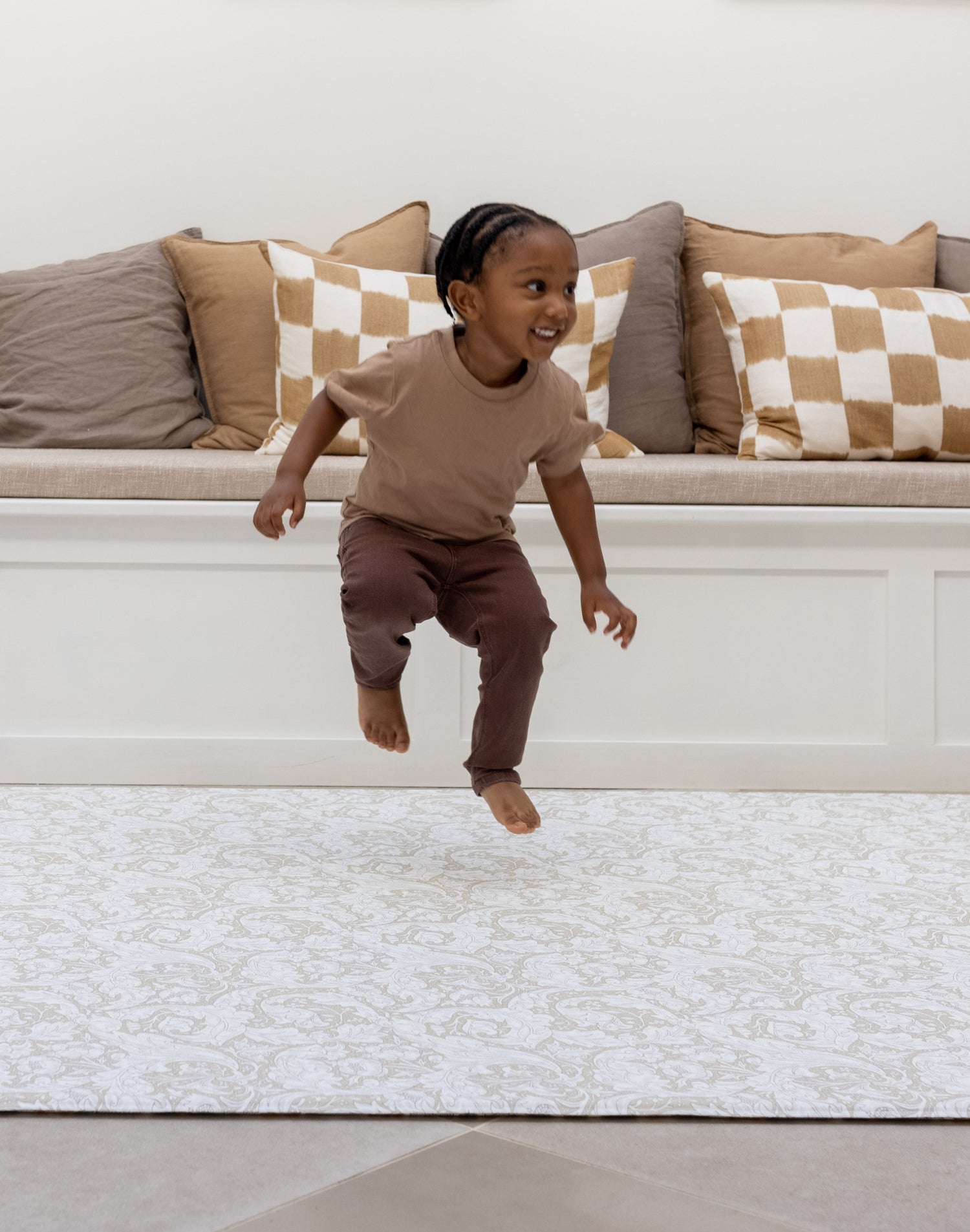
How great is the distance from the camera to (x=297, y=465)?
1.48 m

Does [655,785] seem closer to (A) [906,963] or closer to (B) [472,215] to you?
(A) [906,963]

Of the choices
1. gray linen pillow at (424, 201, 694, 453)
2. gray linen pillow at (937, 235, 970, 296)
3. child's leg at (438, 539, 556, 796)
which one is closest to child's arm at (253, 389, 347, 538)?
child's leg at (438, 539, 556, 796)

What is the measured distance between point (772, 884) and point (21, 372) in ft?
5.73

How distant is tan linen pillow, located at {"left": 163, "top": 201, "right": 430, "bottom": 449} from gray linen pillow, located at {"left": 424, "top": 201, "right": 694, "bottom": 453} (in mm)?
108

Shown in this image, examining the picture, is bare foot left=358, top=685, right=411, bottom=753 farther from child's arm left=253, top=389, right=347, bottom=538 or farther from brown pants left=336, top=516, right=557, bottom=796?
child's arm left=253, top=389, right=347, bottom=538

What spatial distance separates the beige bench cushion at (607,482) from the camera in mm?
1906

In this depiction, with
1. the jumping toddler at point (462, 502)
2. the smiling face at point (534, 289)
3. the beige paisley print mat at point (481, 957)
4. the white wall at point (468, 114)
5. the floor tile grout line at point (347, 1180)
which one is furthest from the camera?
the white wall at point (468, 114)

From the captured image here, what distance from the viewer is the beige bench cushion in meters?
1.91

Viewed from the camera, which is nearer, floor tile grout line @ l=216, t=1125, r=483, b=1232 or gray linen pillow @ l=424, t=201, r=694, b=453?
floor tile grout line @ l=216, t=1125, r=483, b=1232

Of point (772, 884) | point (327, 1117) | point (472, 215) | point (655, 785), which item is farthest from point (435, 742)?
point (327, 1117)

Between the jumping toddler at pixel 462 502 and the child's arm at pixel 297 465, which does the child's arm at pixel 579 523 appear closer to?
the jumping toddler at pixel 462 502

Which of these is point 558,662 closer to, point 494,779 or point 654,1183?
point 494,779

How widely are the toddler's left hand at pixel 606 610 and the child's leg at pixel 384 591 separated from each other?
A: 0.59 feet

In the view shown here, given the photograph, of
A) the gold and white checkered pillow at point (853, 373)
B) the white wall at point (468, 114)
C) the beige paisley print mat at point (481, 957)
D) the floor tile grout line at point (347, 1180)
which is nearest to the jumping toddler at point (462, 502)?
the beige paisley print mat at point (481, 957)
